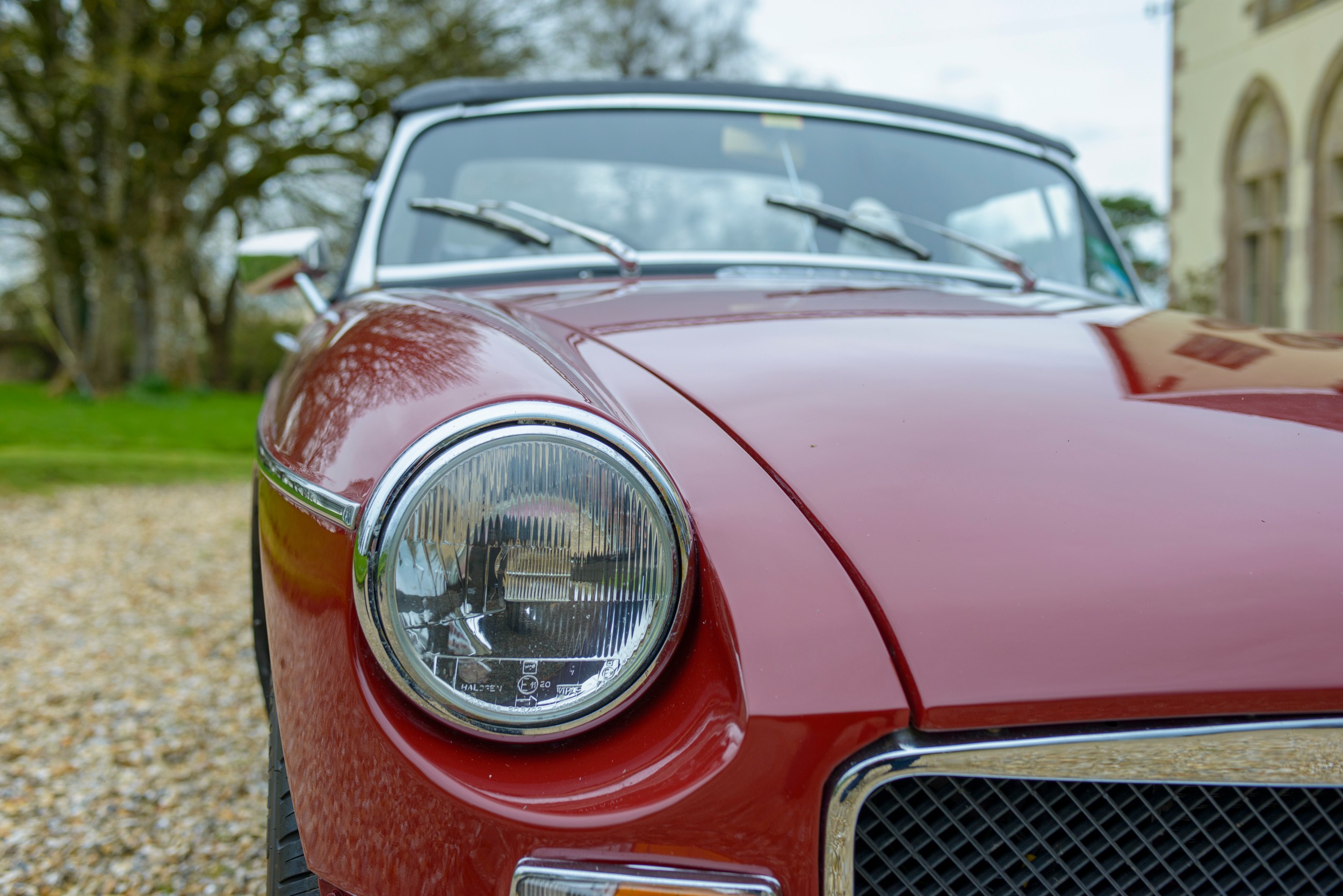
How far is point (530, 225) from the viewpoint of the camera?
2.06 m

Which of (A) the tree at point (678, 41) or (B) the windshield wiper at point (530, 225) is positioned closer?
(B) the windshield wiper at point (530, 225)

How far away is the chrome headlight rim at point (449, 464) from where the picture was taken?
0.87 meters

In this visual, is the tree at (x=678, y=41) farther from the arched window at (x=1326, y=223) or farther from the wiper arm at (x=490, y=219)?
the wiper arm at (x=490, y=219)

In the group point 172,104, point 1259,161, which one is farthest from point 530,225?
point 1259,161

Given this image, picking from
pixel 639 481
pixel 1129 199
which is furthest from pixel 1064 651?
pixel 1129 199

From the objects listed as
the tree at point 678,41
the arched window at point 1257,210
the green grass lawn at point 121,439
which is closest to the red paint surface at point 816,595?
the green grass lawn at point 121,439

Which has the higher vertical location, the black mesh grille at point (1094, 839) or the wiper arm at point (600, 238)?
the wiper arm at point (600, 238)

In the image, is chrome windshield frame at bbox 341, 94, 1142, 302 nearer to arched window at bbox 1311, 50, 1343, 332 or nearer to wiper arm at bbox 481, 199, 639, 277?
wiper arm at bbox 481, 199, 639, 277

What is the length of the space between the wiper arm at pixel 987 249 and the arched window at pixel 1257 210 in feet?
41.5

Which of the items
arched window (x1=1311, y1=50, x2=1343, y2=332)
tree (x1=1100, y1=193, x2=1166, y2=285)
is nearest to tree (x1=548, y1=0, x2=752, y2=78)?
arched window (x1=1311, y1=50, x2=1343, y2=332)

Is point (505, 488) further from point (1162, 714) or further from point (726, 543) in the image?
point (1162, 714)

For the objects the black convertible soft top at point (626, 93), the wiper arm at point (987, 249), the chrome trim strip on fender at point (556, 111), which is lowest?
the wiper arm at point (987, 249)

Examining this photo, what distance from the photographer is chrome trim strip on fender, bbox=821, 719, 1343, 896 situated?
0.82m

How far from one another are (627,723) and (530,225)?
1.40 m
